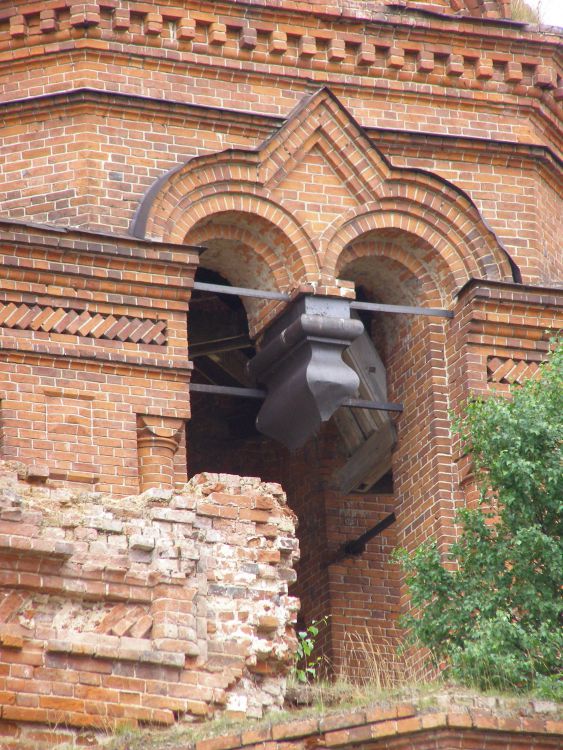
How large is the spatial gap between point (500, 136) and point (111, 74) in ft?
13.0

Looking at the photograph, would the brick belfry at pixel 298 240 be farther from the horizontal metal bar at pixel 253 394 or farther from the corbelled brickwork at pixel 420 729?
the corbelled brickwork at pixel 420 729

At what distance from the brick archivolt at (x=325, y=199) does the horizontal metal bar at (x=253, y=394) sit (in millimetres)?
1026

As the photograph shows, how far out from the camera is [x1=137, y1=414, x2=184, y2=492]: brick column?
23.5m

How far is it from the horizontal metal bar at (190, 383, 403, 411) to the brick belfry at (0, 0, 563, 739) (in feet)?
0.14

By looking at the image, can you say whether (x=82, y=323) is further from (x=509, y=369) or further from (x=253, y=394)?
(x=509, y=369)

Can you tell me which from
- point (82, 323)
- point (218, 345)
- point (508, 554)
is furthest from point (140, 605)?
point (218, 345)

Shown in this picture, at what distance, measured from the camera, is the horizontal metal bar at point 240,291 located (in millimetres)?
24641

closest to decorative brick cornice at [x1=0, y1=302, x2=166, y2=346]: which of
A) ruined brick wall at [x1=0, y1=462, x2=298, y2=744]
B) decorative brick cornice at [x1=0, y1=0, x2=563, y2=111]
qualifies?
decorative brick cornice at [x1=0, y1=0, x2=563, y2=111]

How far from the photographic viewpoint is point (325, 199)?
25516mm

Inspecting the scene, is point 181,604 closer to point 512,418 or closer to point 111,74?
point 512,418

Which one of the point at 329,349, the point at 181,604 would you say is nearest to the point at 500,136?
the point at 329,349

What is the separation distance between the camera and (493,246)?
2577 centimetres

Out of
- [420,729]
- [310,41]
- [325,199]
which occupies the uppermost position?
[310,41]

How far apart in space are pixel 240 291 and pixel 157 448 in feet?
6.59
